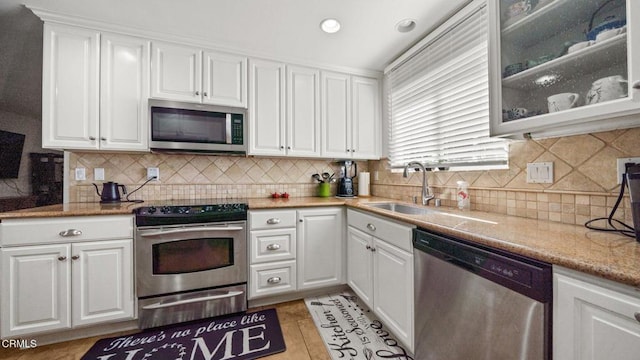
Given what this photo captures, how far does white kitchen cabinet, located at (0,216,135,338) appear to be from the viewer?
152 centimetres

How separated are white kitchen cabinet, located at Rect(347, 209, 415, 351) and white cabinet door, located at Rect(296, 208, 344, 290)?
148 millimetres

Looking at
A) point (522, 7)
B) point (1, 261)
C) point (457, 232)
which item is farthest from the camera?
point (1, 261)

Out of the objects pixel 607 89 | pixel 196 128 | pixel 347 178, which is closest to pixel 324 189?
pixel 347 178

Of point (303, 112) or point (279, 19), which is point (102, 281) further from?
point (279, 19)

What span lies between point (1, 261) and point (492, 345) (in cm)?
267

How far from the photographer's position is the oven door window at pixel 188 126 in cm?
202

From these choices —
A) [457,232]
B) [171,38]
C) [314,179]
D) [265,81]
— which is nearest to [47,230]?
[171,38]

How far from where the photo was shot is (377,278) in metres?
1.73

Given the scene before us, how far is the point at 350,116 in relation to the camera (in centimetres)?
269

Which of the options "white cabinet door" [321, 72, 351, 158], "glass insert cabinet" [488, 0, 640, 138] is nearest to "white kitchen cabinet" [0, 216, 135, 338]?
"white cabinet door" [321, 72, 351, 158]

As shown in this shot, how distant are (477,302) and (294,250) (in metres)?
1.43

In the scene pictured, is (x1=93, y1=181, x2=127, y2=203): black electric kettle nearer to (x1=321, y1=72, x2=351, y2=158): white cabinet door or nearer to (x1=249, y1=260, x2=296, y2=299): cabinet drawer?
(x1=249, y1=260, x2=296, y2=299): cabinet drawer

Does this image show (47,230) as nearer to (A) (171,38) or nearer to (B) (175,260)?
(B) (175,260)

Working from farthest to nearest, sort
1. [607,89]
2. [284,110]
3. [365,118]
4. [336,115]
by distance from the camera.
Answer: [365,118]
[336,115]
[284,110]
[607,89]
